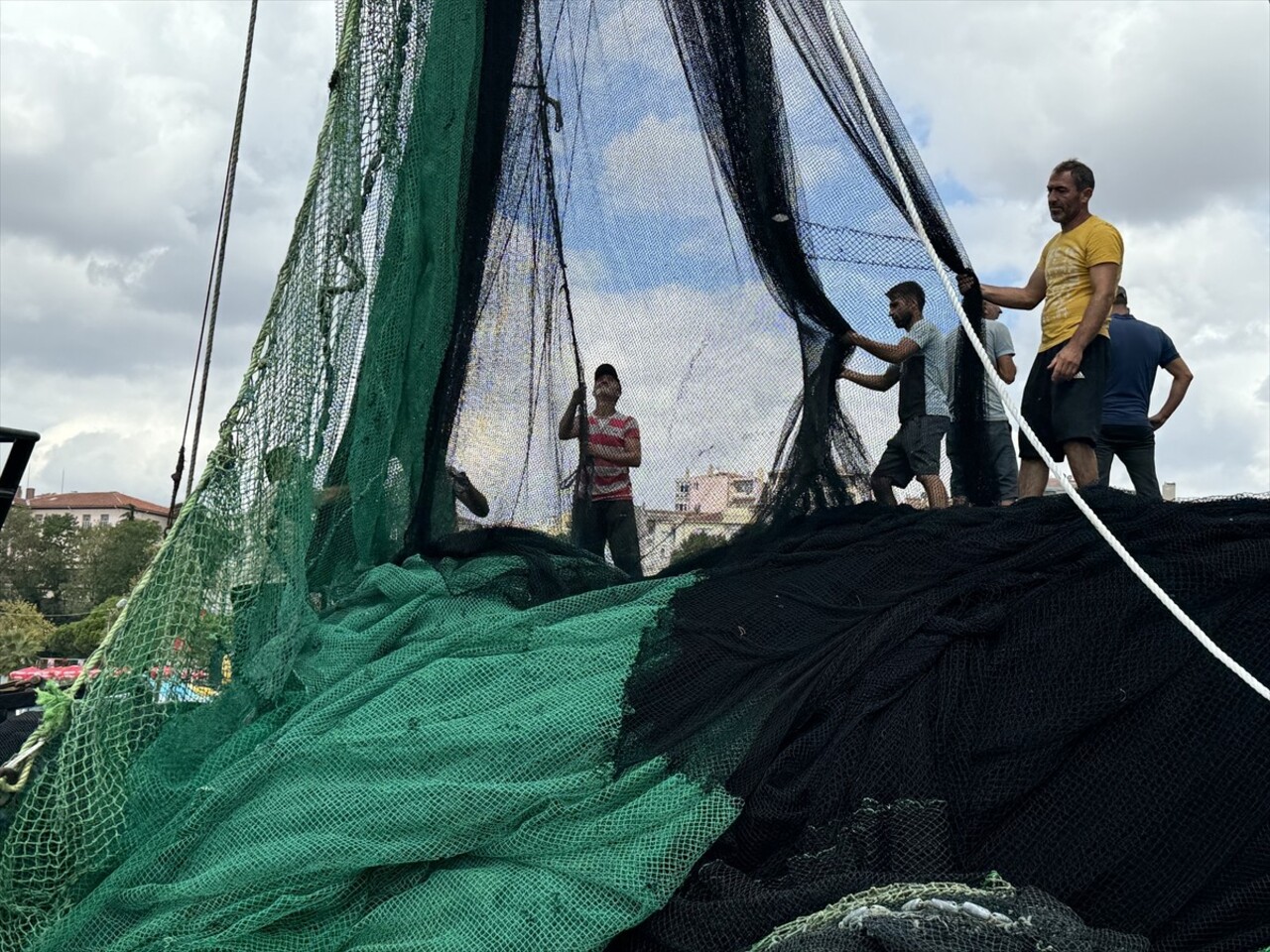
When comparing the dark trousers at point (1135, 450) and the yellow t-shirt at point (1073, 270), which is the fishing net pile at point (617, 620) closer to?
the yellow t-shirt at point (1073, 270)

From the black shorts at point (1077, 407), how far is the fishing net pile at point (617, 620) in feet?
1.39

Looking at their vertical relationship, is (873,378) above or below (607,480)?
above

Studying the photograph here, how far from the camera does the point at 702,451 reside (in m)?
3.78

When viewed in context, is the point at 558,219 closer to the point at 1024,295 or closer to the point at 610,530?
the point at 610,530

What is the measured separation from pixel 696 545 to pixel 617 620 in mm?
658

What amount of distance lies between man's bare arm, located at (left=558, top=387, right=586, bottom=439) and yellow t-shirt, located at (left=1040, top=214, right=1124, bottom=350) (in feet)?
6.17

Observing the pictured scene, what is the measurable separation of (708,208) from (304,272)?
1328 millimetres

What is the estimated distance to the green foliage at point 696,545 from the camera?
3.63m

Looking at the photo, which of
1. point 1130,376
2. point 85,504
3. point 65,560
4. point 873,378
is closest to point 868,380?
point 873,378

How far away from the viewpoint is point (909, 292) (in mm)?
3885

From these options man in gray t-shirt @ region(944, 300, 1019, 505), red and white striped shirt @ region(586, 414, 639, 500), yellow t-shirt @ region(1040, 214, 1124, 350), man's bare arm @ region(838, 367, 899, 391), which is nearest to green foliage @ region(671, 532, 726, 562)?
red and white striped shirt @ region(586, 414, 639, 500)

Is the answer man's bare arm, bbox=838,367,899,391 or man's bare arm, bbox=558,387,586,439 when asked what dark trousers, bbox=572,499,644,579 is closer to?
man's bare arm, bbox=558,387,586,439

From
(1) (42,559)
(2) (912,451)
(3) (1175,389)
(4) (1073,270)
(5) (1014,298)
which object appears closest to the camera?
(2) (912,451)

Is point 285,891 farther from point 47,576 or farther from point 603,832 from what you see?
point 47,576
